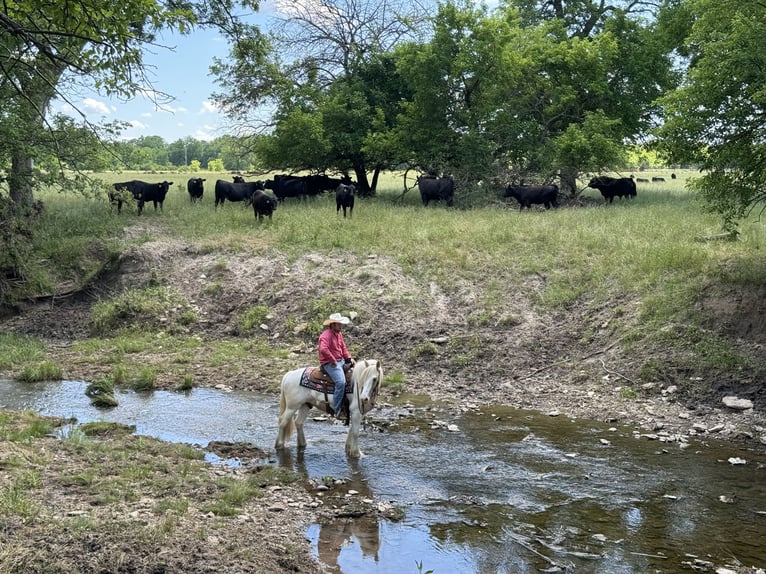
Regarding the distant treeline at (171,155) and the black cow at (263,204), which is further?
the black cow at (263,204)

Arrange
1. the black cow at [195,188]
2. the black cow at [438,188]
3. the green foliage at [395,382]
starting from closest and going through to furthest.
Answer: the green foliage at [395,382] < the black cow at [438,188] < the black cow at [195,188]

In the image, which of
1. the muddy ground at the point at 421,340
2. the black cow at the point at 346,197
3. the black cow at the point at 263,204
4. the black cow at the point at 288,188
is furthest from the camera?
the black cow at the point at 288,188

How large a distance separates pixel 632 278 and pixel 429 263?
195 inches

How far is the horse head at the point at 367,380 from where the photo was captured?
9.09 metres

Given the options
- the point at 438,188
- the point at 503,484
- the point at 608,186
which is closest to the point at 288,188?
the point at 438,188

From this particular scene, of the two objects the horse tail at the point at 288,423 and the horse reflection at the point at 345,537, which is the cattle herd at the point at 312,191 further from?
the horse reflection at the point at 345,537

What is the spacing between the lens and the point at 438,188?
92.4 feet

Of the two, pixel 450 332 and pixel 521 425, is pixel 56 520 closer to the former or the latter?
pixel 521 425

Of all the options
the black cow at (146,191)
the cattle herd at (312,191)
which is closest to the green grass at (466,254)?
the cattle herd at (312,191)

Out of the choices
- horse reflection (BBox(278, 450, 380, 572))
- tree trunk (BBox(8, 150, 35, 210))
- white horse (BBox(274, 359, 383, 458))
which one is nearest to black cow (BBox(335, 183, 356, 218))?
tree trunk (BBox(8, 150, 35, 210))

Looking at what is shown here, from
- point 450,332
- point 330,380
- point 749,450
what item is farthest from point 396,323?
point 749,450

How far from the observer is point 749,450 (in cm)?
987

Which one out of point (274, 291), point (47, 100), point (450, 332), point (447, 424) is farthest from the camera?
point (47, 100)

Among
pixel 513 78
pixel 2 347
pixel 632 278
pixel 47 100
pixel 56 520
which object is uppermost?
pixel 513 78
